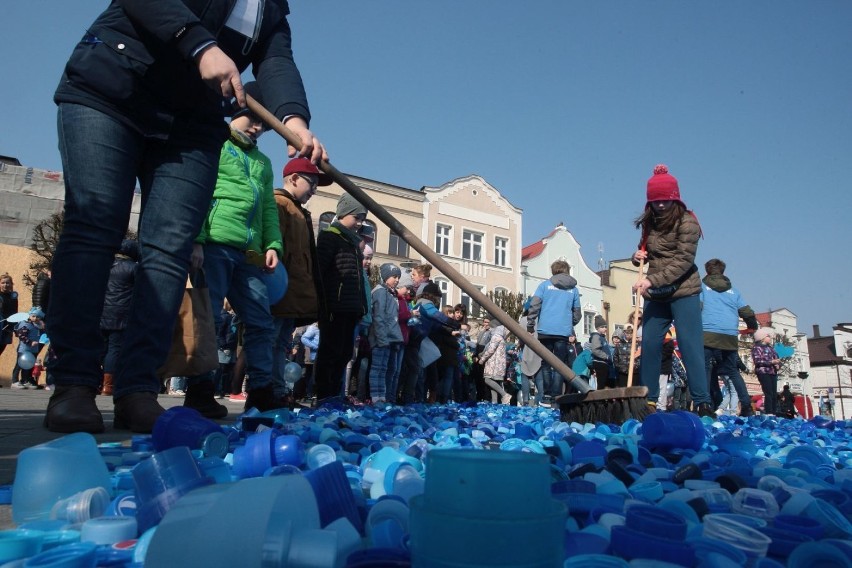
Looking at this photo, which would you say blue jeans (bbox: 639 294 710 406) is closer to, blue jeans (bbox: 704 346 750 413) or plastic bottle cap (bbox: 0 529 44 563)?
blue jeans (bbox: 704 346 750 413)

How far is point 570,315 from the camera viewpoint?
23.7ft

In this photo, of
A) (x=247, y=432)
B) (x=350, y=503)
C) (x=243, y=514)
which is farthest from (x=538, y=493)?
(x=247, y=432)

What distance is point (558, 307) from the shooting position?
7246 millimetres

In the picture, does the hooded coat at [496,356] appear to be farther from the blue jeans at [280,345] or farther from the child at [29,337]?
the child at [29,337]

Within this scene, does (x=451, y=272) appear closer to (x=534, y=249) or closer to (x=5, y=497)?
(x=5, y=497)

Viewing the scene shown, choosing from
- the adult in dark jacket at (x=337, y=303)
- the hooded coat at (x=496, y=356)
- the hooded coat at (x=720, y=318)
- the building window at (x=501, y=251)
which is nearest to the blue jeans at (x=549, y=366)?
the hooded coat at (x=496, y=356)

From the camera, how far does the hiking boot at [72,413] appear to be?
2.13 m

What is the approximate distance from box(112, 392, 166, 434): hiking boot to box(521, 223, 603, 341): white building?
29454mm

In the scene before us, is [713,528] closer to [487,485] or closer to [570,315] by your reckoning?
[487,485]

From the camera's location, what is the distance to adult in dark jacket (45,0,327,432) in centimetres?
214

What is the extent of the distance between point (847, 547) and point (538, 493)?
1.91 ft

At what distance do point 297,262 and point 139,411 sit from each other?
2.10 meters

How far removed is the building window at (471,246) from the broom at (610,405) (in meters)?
26.0

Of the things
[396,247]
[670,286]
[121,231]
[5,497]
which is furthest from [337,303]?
[396,247]
